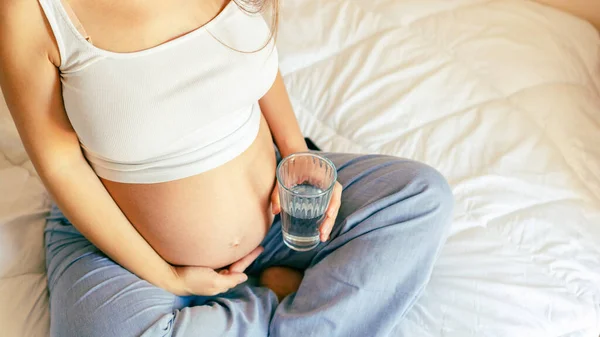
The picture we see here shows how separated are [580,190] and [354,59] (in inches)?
21.9

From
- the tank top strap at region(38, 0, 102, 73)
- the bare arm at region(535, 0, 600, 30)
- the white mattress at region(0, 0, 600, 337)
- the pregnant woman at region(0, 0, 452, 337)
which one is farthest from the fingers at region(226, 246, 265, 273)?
the bare arm at region(535, 0, 600, 30)

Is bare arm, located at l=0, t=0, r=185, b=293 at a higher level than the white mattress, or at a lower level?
higher

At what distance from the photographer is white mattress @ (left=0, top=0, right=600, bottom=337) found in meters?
0.87

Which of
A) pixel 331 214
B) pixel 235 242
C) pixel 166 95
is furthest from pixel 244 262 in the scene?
pixel 166 95

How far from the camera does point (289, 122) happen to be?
993 mm

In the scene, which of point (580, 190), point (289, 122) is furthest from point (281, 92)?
point (580, 190)

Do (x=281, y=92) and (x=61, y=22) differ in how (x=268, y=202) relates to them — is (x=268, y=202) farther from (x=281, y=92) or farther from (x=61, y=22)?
(x=61, y=22)

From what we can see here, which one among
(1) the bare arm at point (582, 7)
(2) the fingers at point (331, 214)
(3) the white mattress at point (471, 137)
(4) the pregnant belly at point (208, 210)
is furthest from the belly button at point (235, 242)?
(1) the bare arm at point (582, 7)

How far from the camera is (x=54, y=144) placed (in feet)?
2.33

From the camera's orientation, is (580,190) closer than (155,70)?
No

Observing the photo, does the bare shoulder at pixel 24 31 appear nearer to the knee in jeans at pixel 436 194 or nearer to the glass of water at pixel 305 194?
the glass of water at pixel 305 194

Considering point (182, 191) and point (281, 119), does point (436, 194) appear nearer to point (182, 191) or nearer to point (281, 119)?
point (281, 119)

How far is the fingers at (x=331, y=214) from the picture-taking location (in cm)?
86

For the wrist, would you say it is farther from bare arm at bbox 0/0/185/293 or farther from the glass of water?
bare arm at bbox 0/0/185/293
